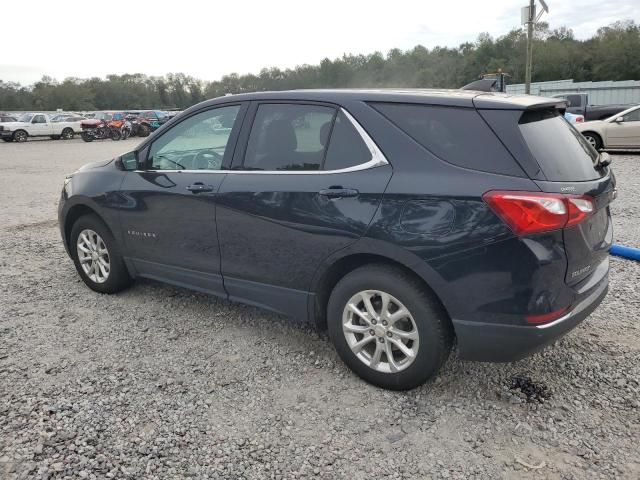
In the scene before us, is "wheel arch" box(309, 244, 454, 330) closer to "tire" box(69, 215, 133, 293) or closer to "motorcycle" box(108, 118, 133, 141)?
"tire" box(69, 215, 133, 293)

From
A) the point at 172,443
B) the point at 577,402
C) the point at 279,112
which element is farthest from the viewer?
the point at 279,112

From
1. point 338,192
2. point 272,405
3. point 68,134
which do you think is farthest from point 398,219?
point 68,134

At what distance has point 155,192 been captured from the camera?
403cm

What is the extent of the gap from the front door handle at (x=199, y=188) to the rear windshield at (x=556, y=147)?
2038 millimetres

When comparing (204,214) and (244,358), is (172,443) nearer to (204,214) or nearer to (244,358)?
(244,358)

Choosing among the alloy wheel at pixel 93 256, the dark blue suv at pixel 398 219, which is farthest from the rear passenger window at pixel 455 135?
the alloy wheel at pixel 93 256

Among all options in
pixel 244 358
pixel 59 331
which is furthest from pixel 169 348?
pixel 59 331

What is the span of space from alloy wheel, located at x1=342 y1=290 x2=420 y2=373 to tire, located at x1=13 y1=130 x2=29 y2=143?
32.8 meters

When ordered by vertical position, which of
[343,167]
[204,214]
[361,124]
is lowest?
[204,214]

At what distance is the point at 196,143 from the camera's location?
13.4 ft

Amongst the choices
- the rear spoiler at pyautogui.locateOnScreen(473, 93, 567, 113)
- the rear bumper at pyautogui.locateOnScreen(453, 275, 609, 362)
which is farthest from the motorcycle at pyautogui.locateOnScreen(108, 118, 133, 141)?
the rear bumper at pyautogui.locateOnScreen(453, 275, 609, 362)

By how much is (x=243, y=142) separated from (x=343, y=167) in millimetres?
883

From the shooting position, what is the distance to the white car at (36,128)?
30.0 meters

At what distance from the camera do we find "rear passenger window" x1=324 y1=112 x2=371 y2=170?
3.04 meters
